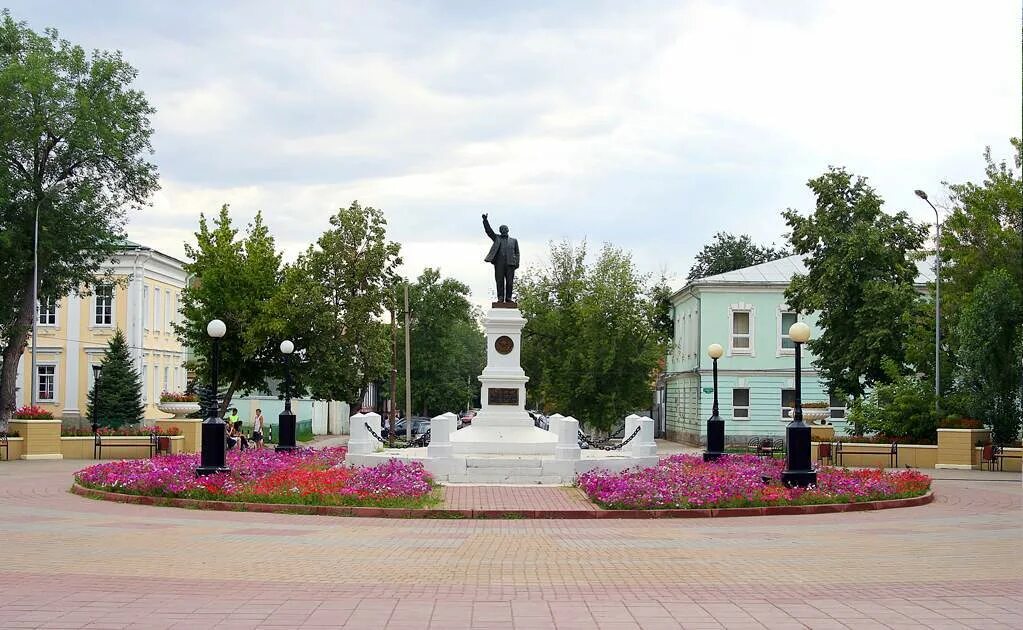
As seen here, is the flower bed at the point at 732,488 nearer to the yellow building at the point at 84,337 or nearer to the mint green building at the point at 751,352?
the mint green building at the point at 751,352

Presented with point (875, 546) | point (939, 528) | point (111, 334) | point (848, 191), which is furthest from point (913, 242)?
point (111, 334)

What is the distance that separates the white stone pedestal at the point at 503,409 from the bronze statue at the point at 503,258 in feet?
3.60

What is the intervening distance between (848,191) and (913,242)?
3.04 meters

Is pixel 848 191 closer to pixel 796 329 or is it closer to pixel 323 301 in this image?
pixel 323 301

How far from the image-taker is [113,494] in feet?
66.9

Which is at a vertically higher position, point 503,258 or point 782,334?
point 503,258

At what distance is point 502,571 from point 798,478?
10161 mm

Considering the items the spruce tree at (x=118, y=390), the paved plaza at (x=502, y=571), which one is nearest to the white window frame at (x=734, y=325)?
the spruce tree at (x=118, y=390)

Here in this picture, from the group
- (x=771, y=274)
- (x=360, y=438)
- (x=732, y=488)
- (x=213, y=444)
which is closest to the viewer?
(x=732, y=488)

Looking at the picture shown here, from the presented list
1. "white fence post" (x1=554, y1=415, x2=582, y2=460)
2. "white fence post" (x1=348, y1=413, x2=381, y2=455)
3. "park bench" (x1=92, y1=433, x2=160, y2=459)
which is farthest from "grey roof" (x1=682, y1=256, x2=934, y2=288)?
"white fence post" (x1=554, y1=415, x2=582, y2=460)

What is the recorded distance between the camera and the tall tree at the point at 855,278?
4153 centimetres

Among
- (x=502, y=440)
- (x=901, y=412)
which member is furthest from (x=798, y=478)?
(x=901, y=412)

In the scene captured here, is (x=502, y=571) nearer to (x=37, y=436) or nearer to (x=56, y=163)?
(x=37, y=436)

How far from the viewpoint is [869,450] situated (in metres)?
34.5
